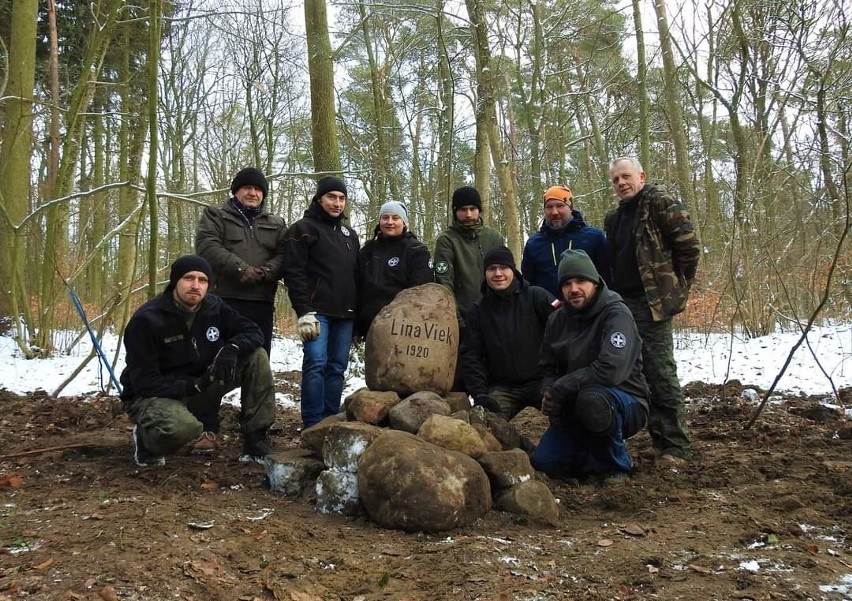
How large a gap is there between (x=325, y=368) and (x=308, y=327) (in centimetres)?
47

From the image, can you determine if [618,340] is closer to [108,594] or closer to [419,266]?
[419,266]

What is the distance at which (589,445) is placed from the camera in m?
3.74

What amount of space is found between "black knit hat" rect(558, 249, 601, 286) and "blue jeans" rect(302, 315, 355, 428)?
5.30 feet

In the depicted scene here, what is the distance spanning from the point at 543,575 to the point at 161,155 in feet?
47.0

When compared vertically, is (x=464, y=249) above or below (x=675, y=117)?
below

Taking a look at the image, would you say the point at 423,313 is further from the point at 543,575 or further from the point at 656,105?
the point at 656,105

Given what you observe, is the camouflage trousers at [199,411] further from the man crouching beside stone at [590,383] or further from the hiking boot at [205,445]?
the man crouching beside stone at [590,383]

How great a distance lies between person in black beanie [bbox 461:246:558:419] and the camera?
417 centimetres

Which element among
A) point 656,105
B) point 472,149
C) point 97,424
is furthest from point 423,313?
point 472,149

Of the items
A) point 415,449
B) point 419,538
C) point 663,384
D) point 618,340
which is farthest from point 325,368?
point 663,384

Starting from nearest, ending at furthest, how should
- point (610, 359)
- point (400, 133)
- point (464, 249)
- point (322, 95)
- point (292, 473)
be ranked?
point (292, 473) < point (610, 359) < point (464, 249) < point (322, 95) < point (400, 133)

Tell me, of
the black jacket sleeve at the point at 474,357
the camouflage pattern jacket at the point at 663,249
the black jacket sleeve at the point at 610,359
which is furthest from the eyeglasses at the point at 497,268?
the camouflage pattern jacket at the point at 663,249

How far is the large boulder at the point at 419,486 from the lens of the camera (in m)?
2.82

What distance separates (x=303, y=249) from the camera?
4.21m
